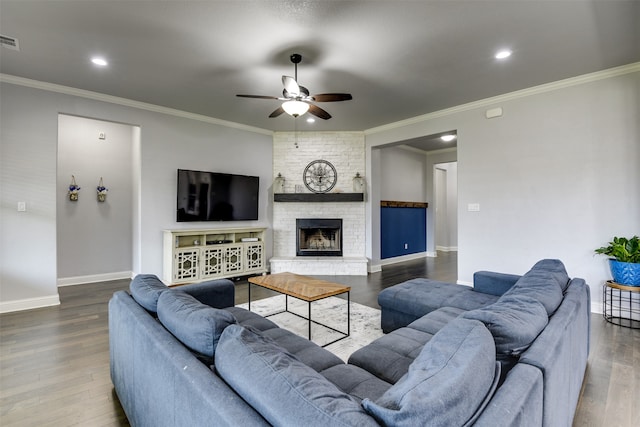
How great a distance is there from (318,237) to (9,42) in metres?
4.83

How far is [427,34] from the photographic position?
262 cm

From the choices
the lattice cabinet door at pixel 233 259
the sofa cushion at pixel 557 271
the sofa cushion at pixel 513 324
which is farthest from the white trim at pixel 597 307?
the lattice cabinet door at pixel 233 259

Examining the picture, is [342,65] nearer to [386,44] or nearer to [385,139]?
[386,44]

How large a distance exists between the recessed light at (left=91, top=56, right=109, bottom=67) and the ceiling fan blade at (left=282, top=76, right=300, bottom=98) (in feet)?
6.61

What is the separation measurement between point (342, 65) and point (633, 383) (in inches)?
141

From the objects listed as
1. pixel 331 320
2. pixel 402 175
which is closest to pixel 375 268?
pixel 402 175

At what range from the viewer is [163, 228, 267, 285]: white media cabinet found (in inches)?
173

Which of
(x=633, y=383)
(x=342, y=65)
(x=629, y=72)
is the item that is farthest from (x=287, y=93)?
(x=629, y=72)

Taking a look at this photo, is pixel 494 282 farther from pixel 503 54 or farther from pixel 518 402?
pixel 503 54

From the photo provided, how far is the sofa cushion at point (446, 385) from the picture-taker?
687mm

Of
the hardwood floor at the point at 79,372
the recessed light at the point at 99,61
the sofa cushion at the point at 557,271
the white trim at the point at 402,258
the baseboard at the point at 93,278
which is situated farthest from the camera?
the white trim at the point at 402,258

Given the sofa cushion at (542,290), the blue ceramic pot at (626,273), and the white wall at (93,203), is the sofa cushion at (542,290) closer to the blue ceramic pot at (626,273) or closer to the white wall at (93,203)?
the blue ceramic pot at (626,273)

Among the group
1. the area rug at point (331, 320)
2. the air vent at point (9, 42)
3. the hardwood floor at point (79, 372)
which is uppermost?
the air vent at point (9, 42)

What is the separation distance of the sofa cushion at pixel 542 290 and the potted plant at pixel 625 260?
72.1 inches
